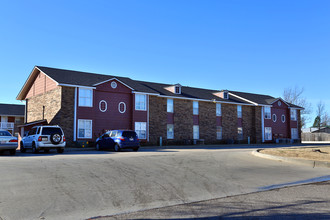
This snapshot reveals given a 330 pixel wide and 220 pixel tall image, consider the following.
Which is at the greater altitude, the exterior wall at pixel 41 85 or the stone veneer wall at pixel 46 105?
the exterior wall at pixel 41 85

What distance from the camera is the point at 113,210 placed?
6.14m

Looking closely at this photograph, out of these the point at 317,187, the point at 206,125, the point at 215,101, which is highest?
the point at 215,101

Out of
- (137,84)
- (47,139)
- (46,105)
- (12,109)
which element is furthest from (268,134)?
(12,109)

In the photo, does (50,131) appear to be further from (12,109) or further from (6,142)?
(12,109)

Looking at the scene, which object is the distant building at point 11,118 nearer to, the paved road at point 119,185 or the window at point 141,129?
the window at point 141,129

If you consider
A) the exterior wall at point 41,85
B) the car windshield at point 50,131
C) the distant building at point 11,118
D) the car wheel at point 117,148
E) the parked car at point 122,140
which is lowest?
the car wheel at point 117,148

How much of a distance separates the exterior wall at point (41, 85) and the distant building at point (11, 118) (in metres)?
11.3

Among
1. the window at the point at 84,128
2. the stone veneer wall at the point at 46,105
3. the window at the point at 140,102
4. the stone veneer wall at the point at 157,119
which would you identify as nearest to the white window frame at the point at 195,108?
the stone veneer wall at the point at 157,119

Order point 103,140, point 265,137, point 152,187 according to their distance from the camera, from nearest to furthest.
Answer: point 152,187 → point 103,140 → point 265,137

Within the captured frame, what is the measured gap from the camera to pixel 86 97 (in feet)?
91.9

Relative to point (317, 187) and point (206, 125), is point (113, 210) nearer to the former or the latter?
point (317, 187)

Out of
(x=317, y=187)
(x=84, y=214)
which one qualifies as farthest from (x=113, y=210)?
(x=317, y=187)

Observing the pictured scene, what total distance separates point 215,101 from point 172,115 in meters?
6.44

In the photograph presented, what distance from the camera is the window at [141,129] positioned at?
3098 cm
